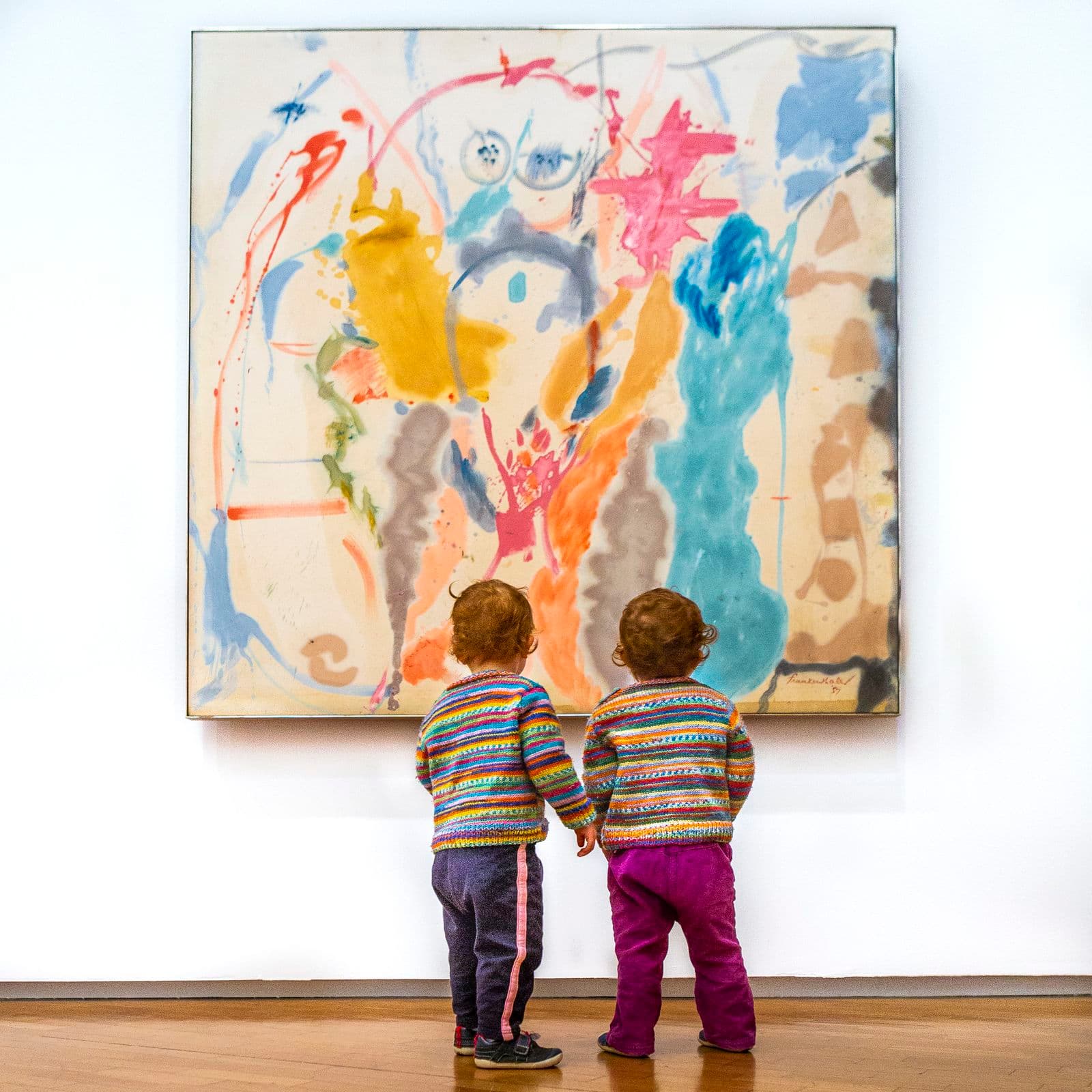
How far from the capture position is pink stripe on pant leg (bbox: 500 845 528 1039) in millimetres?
2187

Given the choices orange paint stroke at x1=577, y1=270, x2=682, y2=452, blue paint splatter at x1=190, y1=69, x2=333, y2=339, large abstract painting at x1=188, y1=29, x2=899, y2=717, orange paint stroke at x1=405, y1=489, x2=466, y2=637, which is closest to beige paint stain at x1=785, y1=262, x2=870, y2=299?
large abstract painting at x1=188, y1=29, x2=899, y2=717

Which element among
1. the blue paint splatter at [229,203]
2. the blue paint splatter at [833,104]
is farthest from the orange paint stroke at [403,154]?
the blue paint splatter at [833,104]

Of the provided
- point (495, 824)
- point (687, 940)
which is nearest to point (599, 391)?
point (495, 824)

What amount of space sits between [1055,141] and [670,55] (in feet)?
3.32

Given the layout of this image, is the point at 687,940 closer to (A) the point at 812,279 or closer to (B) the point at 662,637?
(B) the point at 662,637

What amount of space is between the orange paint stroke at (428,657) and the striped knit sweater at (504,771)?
539 mm

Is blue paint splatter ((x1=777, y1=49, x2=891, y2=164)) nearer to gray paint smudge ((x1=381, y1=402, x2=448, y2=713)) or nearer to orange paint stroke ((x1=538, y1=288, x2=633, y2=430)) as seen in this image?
orange paint stroke ((x1=538, y1=288, x2=633, y2=430))

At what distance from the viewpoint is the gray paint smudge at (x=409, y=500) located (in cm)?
287

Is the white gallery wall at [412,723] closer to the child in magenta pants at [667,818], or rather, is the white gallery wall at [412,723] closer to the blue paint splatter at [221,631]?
the blue paint splatter at [221,631]

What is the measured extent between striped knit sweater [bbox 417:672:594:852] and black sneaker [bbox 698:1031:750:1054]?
50 cm

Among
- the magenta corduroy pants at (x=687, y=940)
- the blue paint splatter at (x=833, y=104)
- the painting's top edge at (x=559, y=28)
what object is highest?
the painting's top edge at (x=559, y=28)
